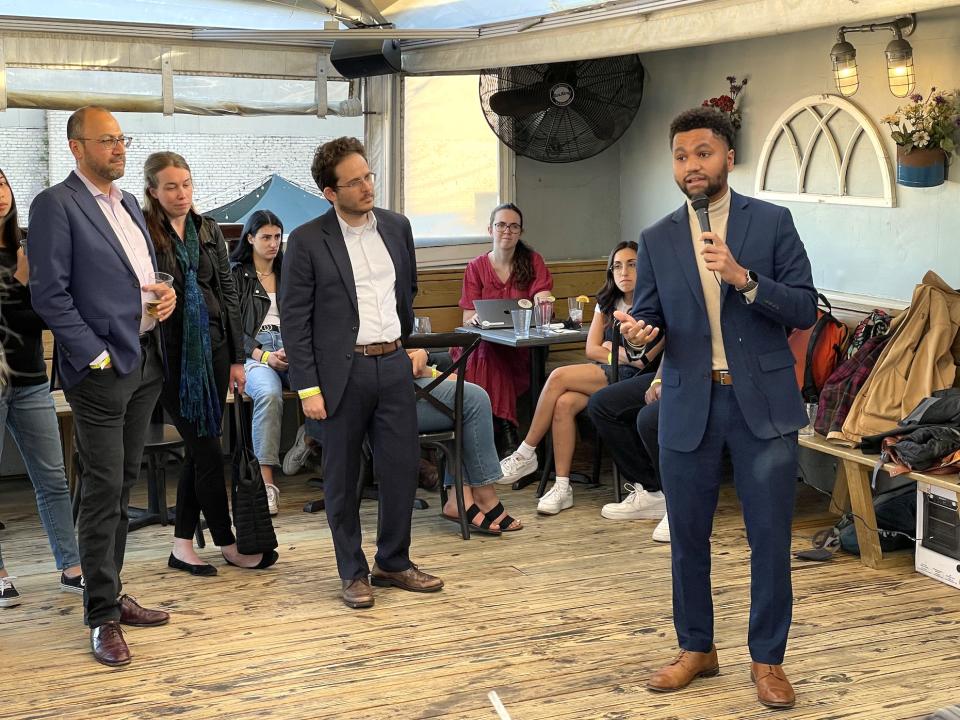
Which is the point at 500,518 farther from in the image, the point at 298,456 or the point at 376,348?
the point at 376,348

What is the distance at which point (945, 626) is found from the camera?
4.19 m

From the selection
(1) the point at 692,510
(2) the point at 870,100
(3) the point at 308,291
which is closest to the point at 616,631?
(1) the point at 692,510

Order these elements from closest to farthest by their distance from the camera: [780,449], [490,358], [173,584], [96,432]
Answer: [780,449] → [96,432] → [173,584] → [490,358]

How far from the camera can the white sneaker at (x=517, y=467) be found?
6086 millimetres

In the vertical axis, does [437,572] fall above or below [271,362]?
below

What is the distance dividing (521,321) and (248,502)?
1953mm

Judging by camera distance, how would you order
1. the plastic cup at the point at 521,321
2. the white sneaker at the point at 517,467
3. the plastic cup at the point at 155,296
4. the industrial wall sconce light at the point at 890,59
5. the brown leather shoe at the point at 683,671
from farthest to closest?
the plastic cup at the point at 521,321
the white sneaker at the point at 517,467
the industrial wall sconce light at the point at 890,59
the plastic cup at the point at 155,296
the brown leather shoe at the point at 683,671

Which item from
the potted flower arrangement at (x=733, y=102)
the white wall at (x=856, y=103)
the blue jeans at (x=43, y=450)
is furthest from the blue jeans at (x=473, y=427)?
the potted flower arrangement at (x=733, y=102)

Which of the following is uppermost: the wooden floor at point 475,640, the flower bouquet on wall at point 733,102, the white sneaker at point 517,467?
the flower bouquet on wall at point 733,102

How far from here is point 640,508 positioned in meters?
5.59

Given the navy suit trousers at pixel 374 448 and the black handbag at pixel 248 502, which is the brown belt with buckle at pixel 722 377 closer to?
the navy suit trousers at pixel 374 448

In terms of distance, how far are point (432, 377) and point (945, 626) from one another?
90.8 inches

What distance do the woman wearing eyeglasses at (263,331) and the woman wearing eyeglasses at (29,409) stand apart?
1276mm

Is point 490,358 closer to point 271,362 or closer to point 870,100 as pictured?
point 271,362
